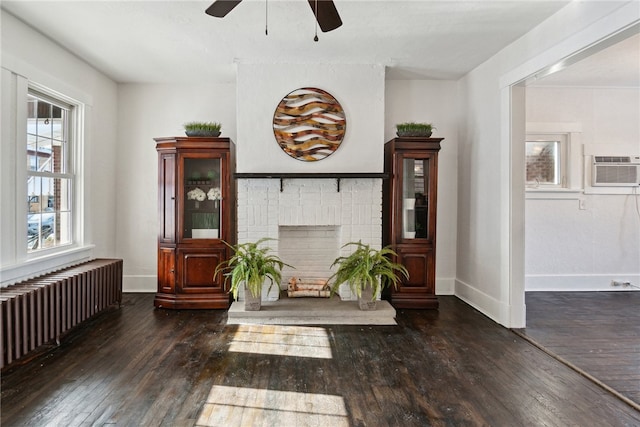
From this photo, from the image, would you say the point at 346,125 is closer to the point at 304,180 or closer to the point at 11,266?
the point at 304,180

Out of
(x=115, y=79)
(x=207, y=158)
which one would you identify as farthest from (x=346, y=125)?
(x=115, y=79)

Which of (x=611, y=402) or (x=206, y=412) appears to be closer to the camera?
(x=206, y=412)

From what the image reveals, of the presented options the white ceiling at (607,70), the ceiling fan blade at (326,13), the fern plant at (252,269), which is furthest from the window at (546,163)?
the ceiling fan blade at (326,13)

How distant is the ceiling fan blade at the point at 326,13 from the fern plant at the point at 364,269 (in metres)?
2.35

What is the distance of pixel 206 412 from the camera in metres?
2.21

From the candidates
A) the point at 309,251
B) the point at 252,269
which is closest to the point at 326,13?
the point at 252,269

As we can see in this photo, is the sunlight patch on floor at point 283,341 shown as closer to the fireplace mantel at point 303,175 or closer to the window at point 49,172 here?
the fireplace mantel at point 303,175

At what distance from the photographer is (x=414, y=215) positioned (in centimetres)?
453

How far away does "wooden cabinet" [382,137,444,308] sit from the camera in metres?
4.42

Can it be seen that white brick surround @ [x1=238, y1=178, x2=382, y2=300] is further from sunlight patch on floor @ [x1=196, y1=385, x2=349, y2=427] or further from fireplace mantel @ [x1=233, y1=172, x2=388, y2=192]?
sunlight patch on floor @ [x1=196, y1=385, x2=349, y2=427]

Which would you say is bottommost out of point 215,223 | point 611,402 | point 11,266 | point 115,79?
point 611,402

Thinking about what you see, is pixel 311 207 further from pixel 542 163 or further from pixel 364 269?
pixel 542 163

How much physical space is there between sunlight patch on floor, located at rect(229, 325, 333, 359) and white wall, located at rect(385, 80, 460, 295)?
2266 millimetres

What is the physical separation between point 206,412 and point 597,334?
3.52 m
